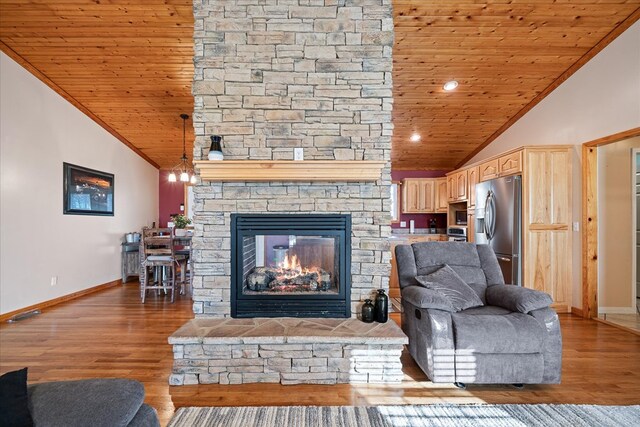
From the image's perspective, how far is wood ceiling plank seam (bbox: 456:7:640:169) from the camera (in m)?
3.50

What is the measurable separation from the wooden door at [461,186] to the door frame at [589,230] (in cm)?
177

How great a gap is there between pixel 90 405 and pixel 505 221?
15.1ft

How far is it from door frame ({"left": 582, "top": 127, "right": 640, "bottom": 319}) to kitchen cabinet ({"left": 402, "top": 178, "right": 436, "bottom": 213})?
9.11 ft

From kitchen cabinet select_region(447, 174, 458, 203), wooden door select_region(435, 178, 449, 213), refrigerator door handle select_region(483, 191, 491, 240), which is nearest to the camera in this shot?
refrigerator door handle select_region(483, 191, 491, 240)

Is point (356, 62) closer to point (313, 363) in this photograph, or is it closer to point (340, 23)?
point (340, 23)

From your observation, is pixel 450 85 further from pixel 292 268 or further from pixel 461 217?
pixel 292 268

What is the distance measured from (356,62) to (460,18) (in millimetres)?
1503

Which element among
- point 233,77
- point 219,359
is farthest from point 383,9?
point 219,359

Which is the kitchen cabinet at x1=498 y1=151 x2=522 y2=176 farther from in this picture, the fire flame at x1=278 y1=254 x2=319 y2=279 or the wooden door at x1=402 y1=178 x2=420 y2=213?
the fire flame at x1=278 y1=254 x2=319 y2=279

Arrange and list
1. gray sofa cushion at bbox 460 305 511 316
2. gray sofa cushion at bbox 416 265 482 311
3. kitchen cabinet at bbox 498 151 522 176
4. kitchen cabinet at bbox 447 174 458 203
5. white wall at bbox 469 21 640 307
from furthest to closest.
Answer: kitchen cabinet at bbox 447 174 458 203, kitchen cabinet at bbox 498 151 522 176, white wall at bbox 469 21 640 307, gray sofa cushion at bbox 416 265 482 311, gray sofa cushion at bbox 460 305 511 316

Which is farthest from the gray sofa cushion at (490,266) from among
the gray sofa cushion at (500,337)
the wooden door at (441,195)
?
the wooden door at (441,195)

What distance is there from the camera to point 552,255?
13.8ft

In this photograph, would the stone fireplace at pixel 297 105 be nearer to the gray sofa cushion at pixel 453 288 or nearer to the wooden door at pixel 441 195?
the gray sofa cushion at pixel 453 288

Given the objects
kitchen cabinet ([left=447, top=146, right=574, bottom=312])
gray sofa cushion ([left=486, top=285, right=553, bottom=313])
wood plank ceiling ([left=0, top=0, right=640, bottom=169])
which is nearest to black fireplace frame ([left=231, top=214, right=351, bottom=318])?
gray sofa cushion ([left=486, top=285, right=553, bottom=313])
